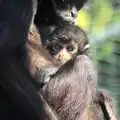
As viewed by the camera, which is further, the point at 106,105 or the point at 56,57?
the point at 106,105

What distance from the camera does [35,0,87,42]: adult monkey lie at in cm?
237

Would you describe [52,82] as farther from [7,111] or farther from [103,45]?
[103,45]

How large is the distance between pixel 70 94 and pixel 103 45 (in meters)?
→ 1.33

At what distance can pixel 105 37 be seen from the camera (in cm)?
364

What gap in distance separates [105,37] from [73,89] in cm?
136

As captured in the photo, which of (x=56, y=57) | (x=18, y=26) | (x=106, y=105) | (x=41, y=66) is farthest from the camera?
(x=106, y=105)

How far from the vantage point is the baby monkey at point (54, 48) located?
225 cm

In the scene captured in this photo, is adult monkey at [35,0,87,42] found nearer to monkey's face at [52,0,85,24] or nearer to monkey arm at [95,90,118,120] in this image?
monkey's face at [52,0,85,24]

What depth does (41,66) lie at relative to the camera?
2.27 m

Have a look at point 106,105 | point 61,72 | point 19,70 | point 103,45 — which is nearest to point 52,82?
point 61,72

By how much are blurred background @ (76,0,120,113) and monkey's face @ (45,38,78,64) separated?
875mm

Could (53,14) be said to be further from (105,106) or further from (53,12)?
(105,106)

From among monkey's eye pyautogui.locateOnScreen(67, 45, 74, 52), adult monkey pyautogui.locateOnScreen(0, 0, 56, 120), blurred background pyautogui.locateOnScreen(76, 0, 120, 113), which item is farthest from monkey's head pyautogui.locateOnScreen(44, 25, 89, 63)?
blurred background pyautogui.locateOnScreen(76, 0, 120, 113)

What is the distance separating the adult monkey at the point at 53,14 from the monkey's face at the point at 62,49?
49 mm
